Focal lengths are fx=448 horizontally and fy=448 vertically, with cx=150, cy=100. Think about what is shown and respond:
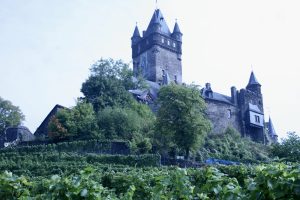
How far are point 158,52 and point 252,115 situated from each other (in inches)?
718

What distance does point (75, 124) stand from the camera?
44.0 metres

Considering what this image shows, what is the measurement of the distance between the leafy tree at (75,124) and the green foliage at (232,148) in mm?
11135

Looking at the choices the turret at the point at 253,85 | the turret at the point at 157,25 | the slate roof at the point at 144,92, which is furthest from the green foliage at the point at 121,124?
the turret at the point at 157,25

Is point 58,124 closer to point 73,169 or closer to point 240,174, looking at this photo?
point 73,169

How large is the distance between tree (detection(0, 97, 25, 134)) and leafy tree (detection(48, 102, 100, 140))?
1844 centimetres

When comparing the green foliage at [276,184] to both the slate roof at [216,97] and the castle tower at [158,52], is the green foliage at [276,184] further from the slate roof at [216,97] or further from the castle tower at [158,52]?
the castle tower at [158,52]

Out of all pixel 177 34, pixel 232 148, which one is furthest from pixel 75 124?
pixel 177 34

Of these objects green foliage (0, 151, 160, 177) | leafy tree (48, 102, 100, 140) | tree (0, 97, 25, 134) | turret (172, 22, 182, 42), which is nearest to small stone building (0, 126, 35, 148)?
leafy tree (48, 102, 100, 140)

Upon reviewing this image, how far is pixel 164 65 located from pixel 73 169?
41.8 meters

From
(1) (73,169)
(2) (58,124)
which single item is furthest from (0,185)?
(2) (58,124)

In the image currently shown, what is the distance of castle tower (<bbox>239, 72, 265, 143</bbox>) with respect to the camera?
60906 millimetres

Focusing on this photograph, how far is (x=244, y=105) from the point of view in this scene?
2427 inches

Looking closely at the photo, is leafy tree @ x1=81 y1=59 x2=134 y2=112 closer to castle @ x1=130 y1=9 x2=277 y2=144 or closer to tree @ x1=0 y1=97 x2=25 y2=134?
castle @ x1=130 y1=9 x2=277 y2=144

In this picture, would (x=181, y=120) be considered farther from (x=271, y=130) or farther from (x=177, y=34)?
(x=271, y=130)
